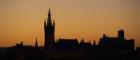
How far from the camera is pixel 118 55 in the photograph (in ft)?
479

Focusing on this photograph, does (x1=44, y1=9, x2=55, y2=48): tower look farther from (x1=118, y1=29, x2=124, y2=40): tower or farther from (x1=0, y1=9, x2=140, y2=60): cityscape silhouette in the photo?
(x1=118, y1=29, x2=124, y2=40): tower

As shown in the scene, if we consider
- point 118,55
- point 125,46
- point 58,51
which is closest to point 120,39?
point 125,46

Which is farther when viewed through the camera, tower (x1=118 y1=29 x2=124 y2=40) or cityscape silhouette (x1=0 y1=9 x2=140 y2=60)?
tower (x1=118 y1=29 x2=124 y2=40)

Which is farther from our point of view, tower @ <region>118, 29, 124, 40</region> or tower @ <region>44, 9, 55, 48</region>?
tower @ <region>118, 29, 124, 40</region>

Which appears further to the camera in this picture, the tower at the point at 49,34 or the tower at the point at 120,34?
the tower at the point at 120,34

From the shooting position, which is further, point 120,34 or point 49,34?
point 120,34

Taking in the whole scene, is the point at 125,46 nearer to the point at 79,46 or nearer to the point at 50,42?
the point at 79,46

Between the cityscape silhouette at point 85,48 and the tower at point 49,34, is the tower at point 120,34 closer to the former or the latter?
the cityscape silhouette at point 85,48

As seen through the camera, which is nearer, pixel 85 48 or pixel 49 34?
pixel 49 34

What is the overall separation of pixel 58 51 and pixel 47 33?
8866 millimetres

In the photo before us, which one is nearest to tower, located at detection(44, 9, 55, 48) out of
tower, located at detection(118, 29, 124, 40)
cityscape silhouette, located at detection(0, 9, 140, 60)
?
cityscape silhouette, located at detection(0, 9, 140, 60)

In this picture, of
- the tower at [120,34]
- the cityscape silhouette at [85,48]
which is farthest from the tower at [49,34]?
the tower at [120,34]

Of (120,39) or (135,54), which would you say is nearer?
(135,54)

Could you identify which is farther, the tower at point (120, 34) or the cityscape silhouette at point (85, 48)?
the tower at point (120, 34)
